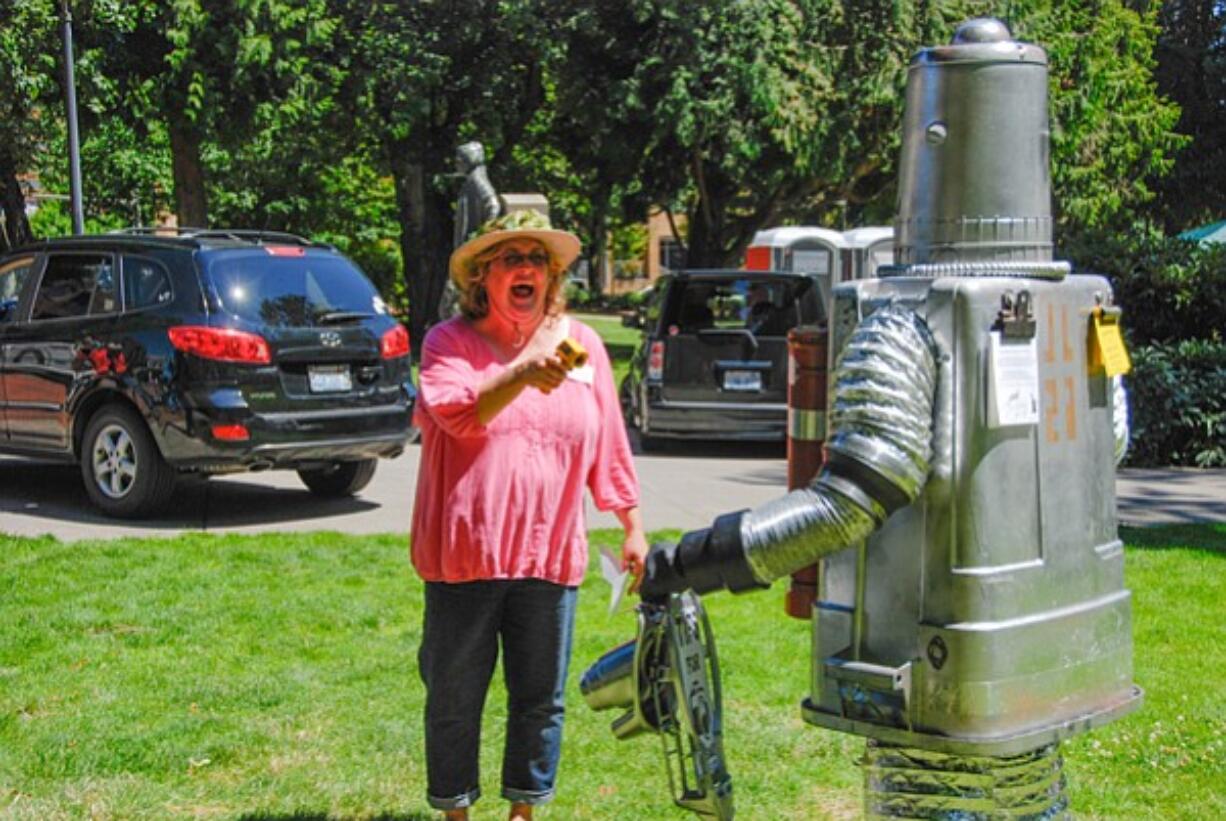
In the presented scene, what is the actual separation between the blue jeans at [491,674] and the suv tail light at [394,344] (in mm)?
5903

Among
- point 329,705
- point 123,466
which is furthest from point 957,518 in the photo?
point 123,466

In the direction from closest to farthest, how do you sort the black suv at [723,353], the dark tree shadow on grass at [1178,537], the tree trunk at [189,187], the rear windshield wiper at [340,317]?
the dark tree shadow on grass at [1178,537]
the rear windshield wiper at [340,317]
the black suv at [723,353]
the tree trunk at [189,187]

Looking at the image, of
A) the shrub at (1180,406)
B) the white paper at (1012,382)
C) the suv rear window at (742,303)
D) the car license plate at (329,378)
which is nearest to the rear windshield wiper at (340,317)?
the car license plate at (329,378)

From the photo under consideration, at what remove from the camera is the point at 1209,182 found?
35.6 m

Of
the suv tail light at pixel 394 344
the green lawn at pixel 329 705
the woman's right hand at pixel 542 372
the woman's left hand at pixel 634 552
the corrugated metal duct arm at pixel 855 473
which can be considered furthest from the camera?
the suv tail light at pixel 394 344

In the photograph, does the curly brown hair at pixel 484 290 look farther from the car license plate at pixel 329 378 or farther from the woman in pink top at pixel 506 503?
the car license plate at pixel 329 378

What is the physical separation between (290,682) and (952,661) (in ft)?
11.6

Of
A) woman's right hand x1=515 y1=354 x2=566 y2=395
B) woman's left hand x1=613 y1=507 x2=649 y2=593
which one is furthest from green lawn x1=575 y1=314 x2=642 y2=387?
woman's right hand x1=515 y1=354 x2=566 y2=395

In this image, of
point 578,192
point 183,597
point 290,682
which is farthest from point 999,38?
point 578,192

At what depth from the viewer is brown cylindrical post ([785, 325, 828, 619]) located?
317 cm

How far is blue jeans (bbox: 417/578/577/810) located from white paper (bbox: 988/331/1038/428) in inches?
58.6

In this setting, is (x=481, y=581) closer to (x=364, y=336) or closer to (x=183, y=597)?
(x=183, y=597)

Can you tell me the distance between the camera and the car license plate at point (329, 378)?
930 cm

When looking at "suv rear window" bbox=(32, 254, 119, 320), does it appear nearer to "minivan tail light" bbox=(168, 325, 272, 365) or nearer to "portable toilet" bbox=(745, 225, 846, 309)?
"minivan tail light" bbox=(168, 325, 272, 365)
